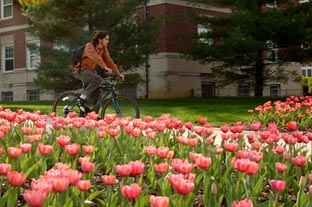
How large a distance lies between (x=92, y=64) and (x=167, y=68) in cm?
1579

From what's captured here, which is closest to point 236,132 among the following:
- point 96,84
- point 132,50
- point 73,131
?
point 73,131

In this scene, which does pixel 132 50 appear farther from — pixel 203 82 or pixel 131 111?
pixel 131 111

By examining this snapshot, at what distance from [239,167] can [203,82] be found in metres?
24.5

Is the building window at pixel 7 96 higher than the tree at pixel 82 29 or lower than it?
lower

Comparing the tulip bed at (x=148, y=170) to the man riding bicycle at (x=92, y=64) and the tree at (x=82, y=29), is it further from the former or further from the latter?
the tree at (x=82, y=29)

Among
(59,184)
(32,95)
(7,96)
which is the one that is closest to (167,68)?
(32,95)

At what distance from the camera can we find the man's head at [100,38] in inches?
359

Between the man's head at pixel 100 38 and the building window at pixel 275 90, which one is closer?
the man's head at pixel 100 38

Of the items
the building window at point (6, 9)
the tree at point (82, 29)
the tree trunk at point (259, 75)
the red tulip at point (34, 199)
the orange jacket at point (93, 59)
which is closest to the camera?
the red tulip at point (34, 199)

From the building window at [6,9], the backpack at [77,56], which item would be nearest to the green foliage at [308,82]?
the building window at [6,9]

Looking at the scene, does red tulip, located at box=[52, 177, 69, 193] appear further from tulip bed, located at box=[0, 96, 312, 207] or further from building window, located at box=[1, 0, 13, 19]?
building window, located at box=[1, 0, 13, 19]

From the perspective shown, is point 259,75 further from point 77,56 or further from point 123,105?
point 77,56

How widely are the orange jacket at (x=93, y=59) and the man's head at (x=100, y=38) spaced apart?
14 centimetres

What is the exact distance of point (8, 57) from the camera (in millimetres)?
32781
